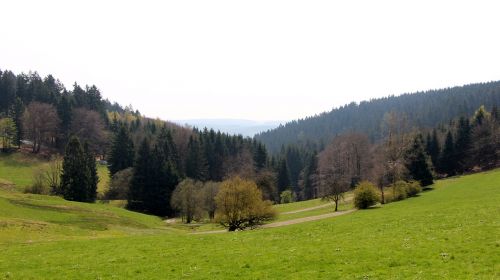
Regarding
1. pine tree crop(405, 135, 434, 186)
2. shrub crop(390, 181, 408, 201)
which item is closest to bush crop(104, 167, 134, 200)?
shrub crop(390, 181, 408, 201)

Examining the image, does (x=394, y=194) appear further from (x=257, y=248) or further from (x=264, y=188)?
(x=257, y=248)

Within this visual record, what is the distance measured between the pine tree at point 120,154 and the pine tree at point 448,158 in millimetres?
85058

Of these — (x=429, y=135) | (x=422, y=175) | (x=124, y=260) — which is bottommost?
(x=124, y=260)

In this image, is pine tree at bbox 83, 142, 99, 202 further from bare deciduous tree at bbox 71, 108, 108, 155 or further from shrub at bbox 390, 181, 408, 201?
shrub at bbox 390, 181, 408, 201

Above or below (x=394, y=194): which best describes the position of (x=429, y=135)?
above

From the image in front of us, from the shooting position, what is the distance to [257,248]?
2700cm

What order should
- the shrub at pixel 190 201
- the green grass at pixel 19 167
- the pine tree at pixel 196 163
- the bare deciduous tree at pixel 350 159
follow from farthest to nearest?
the pine tree at pixel 196 163 → the bare deciduous tree at pixel 350 159 → the green grass at pixel 19 167 → the shrub at pixel 190 201

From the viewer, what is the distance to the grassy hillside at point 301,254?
18.7m

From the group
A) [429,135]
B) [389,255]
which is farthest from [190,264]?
[429,135]

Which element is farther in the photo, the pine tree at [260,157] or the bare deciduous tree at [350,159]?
the pine tree at [260,157]

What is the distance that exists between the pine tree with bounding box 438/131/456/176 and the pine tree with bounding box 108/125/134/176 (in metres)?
85.1

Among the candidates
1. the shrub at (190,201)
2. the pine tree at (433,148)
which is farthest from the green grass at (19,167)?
the pine tree at (433,148)

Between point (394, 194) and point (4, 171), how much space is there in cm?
8964

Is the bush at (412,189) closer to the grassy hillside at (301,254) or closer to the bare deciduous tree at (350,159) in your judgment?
the grassy hillside at (301,254)
